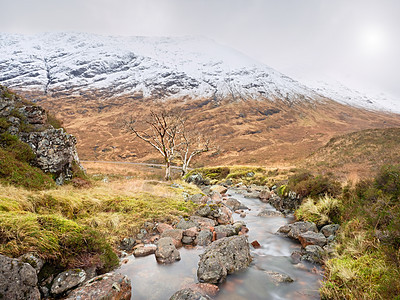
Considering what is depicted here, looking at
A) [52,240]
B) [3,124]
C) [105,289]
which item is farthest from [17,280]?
[3,124]

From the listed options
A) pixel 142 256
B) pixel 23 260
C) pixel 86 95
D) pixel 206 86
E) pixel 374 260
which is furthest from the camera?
pixel 206 86

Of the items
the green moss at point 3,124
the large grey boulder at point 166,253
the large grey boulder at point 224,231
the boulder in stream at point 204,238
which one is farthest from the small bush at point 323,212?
the green moss at point 3,124

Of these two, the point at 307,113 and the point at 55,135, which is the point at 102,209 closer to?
the point at 55,135

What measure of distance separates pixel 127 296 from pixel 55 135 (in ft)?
33.0

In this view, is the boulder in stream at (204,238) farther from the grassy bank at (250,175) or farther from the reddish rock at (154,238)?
the grassy bank at (250,175)

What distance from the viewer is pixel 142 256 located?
7.83 meters

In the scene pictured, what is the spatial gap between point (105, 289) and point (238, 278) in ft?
13.0

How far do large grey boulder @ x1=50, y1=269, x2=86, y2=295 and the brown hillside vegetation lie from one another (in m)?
50.9

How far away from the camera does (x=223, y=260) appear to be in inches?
278

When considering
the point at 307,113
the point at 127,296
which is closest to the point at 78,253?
the point at 127,296

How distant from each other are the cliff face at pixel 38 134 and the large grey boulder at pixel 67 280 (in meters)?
7.99

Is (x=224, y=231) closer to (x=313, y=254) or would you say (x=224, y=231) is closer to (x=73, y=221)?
(x=313, y=254)

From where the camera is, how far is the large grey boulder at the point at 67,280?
15.8ft

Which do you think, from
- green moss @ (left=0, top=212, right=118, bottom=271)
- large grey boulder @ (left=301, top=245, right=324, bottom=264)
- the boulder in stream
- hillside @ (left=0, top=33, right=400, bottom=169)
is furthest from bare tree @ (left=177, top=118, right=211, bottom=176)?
green moss @ (left=0, top=212, right=118, bottom=271)
